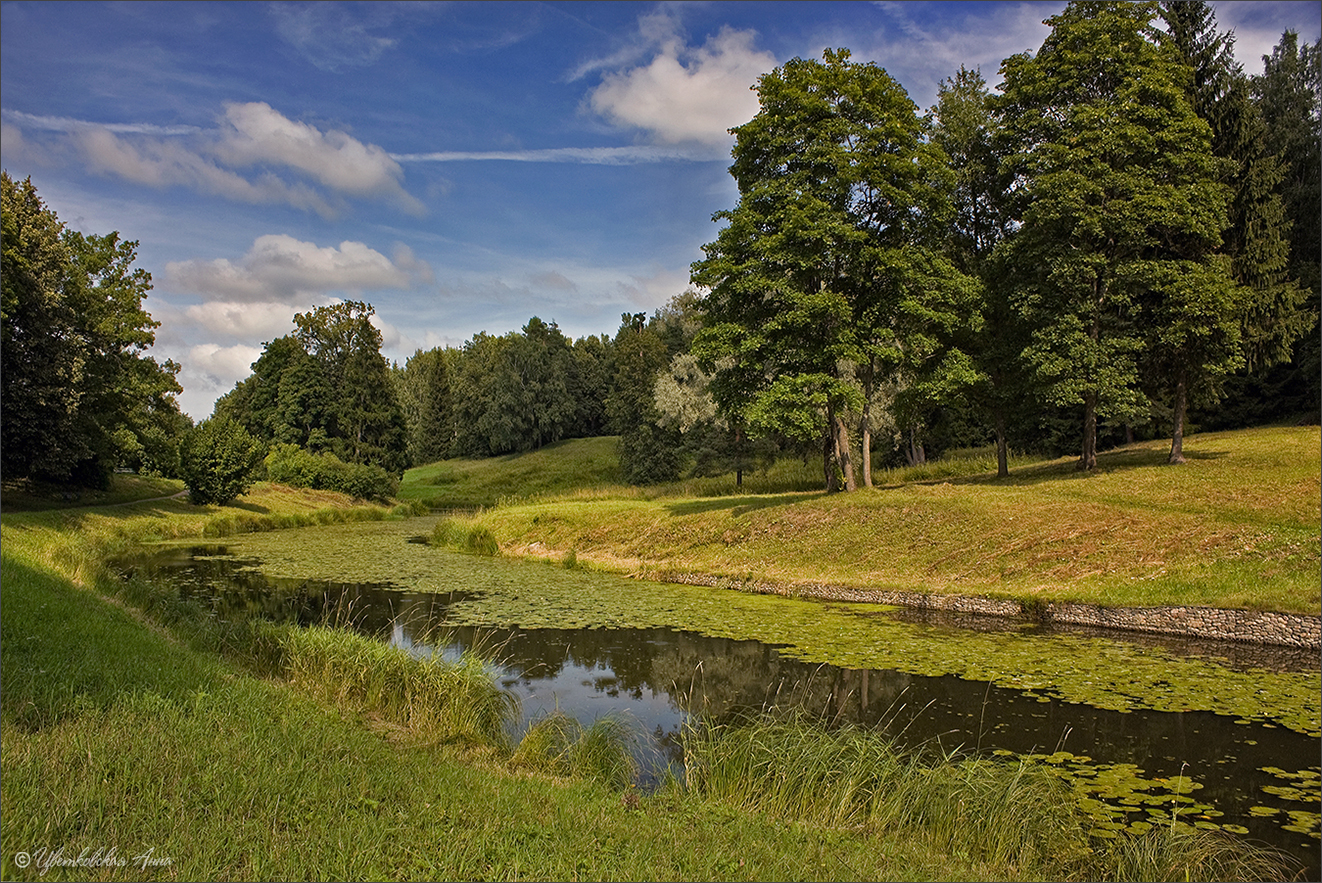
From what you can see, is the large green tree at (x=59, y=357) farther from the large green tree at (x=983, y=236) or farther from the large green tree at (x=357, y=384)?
the large green tree at (x=983, y=236)

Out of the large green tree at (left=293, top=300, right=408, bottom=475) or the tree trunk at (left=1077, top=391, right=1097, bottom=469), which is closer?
the tree trunk at (left=1077, top=391, right=1097, bottom=469)

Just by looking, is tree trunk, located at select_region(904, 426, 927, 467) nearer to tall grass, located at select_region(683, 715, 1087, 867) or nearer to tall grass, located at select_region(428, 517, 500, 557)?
tall grass, located at select_region(428, 517, 500, 557)

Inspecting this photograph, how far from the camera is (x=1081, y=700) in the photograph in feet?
34.1

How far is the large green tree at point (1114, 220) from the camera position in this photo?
898 inches

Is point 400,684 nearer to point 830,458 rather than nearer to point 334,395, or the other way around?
point 830,458

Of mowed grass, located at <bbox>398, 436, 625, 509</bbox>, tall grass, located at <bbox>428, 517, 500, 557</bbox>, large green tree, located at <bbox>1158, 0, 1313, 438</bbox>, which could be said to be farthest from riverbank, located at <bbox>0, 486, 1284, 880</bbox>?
mowed grass, located at <bbox>398, 436, 625, 509</bbox>

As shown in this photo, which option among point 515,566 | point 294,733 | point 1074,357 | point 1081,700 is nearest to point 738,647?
point 1081,700

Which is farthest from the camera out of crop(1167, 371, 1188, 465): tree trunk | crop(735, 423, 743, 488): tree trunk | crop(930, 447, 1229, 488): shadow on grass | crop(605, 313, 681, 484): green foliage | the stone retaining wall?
crop(605, 313, 681, 484): green foliage

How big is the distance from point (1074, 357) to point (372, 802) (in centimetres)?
2358

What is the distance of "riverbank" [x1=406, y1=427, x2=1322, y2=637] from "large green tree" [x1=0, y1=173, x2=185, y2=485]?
1684 cm

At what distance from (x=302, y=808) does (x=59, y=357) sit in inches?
1166

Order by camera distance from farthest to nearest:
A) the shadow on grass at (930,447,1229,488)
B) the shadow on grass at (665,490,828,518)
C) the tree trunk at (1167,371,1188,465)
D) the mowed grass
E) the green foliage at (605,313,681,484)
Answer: the mowed grass
the green foliage at (605,313,681,484)
the shadow on grass at (665,490,828,518)
the shadow on grass at (930,447,1229,488)
the tree trunk at (1167,371,1188,465)

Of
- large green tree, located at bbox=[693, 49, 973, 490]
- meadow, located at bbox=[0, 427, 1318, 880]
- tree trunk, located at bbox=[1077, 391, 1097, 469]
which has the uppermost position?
large green tree, located at bbox=[693, 49, 973, 490]

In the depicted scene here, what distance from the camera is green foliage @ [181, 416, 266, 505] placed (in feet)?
128
